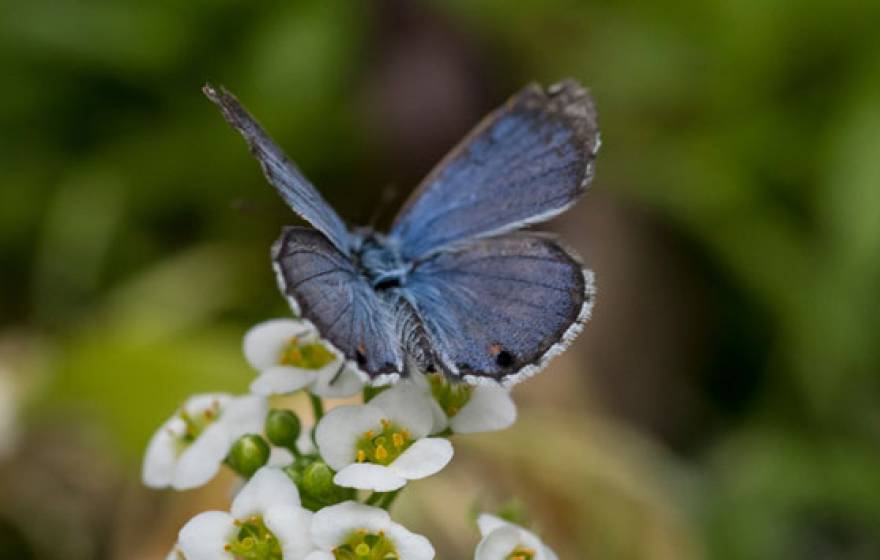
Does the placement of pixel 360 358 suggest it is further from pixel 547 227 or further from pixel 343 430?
pixel 547 227

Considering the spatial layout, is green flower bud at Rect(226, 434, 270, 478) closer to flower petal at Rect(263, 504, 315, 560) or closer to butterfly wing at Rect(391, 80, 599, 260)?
flower petal at Rect(263, 504, 315, 560)

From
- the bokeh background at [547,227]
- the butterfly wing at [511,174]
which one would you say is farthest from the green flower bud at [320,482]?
the bokeh background at [547,227]

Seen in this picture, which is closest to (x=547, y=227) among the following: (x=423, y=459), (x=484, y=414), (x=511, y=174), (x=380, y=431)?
(x=511, y=174)

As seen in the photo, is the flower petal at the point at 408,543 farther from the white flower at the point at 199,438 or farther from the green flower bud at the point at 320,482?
the white flower at the point at 199,438

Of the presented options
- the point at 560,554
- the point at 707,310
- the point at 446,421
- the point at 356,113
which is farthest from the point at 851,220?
the point at 446,421

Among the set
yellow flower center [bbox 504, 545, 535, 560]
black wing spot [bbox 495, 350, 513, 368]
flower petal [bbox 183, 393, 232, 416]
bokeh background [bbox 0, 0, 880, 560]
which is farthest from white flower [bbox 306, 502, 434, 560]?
bokeh background [bbox 0, 0, 880, 560]
